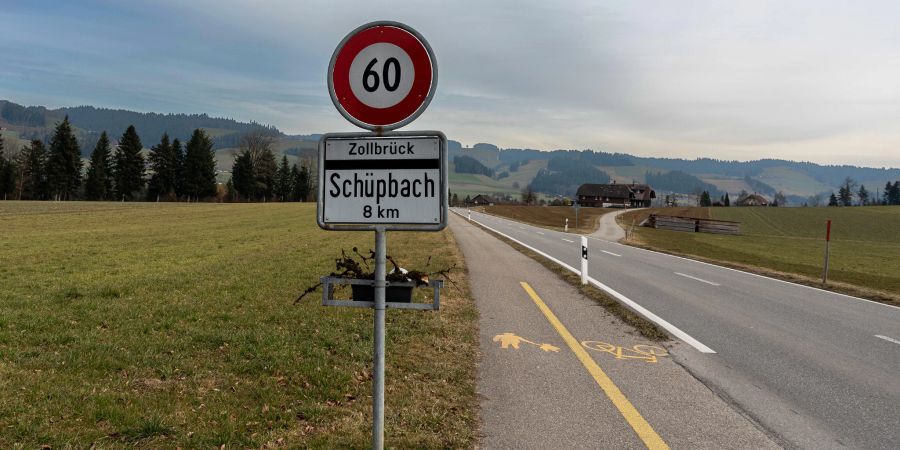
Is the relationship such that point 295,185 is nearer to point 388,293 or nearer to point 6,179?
point 6,179

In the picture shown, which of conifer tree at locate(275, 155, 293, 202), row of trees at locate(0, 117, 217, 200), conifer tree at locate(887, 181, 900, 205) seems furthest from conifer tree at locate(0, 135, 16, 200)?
conifer tree at locate(887, 181, 900, 205)

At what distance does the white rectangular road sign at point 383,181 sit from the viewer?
271cm

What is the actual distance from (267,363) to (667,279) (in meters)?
11.7

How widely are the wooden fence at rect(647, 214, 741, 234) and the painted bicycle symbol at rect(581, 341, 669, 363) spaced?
55.8 metres

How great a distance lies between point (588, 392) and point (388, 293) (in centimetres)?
289

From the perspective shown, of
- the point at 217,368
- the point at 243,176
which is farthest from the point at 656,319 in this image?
the point at 243,176

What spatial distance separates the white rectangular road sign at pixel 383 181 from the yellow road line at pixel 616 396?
8.56 feet

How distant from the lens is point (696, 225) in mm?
57000

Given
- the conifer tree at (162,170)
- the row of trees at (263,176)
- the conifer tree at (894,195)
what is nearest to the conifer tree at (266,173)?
the row of trees at (263,176)

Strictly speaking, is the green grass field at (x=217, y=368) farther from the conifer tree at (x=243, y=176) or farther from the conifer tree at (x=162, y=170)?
the conifer tree at (x=243, y=176)

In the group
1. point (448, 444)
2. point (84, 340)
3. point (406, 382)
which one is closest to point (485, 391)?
point (406, 382)

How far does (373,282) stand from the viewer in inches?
Answer: 112

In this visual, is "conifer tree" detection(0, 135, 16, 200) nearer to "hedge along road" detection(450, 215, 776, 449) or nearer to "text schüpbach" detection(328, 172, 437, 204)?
"hedge along road" detection(450, 215, 776, 449)

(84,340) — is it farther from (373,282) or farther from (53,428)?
(373,282)
